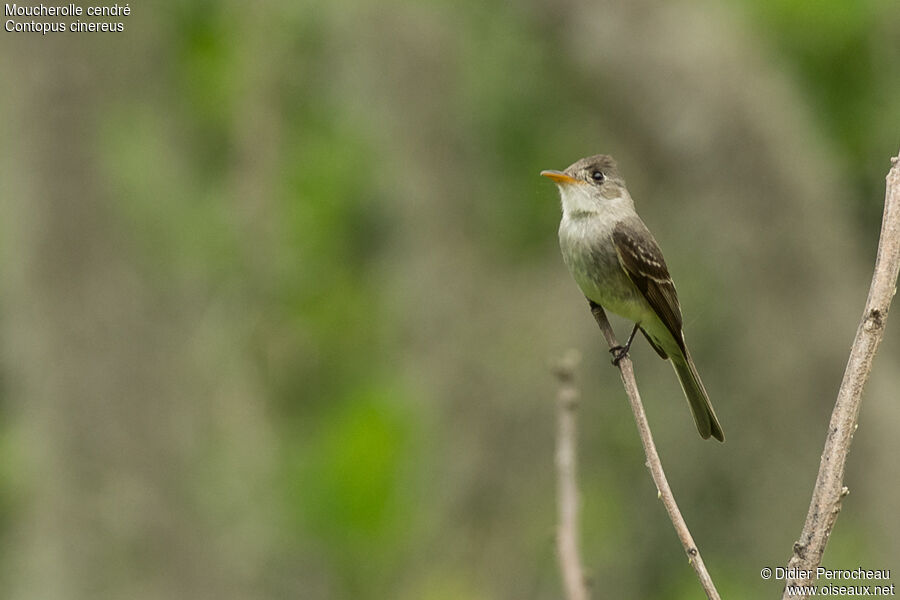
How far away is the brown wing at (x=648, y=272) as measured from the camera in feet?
13.3

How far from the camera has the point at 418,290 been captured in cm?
804

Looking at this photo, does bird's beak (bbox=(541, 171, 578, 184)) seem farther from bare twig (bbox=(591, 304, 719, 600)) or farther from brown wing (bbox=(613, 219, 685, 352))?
bare twig (bbox=(591, 304, 719, 600))

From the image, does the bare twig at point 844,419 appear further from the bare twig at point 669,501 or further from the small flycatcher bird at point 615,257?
the small flycatcher bird at point 615,257

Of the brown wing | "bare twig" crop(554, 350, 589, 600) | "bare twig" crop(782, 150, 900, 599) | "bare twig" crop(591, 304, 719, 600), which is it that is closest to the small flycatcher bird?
the brown wing

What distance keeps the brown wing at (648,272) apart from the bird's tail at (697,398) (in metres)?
0.12

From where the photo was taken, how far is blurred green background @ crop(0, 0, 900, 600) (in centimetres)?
678

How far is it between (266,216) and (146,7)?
5.01ft

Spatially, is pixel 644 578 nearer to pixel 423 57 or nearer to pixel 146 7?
pixel 423 57

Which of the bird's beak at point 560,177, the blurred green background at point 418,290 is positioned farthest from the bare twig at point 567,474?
the blurred green background at point 418,290

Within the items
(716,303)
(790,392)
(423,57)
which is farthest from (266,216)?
(790,392)

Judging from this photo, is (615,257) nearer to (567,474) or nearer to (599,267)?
(599,267)

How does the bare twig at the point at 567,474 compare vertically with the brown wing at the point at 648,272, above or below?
below

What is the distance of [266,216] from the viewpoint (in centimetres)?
778

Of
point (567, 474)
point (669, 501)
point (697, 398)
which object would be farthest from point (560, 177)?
point (669, 501)
